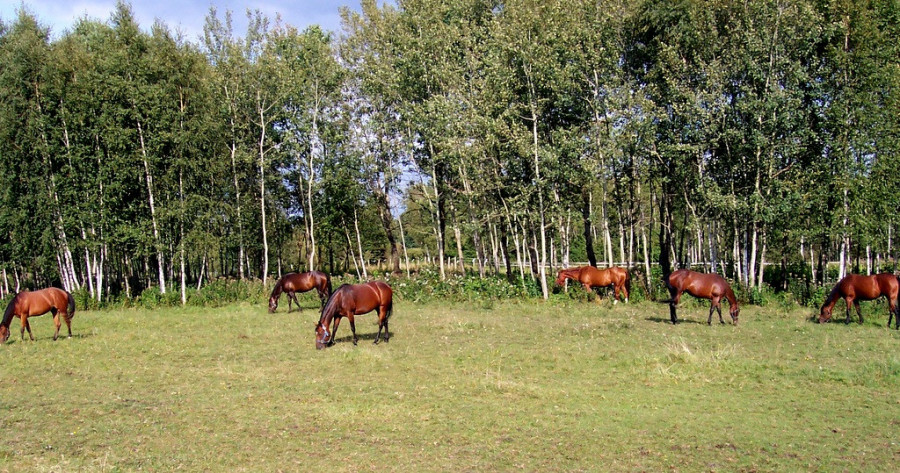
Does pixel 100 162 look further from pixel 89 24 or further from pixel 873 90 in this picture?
pixel 873 90

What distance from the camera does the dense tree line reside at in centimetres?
2452

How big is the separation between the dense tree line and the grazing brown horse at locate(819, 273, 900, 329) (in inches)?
194

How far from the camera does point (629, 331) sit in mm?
18188

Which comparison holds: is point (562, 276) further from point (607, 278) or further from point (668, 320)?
point (668, 320)

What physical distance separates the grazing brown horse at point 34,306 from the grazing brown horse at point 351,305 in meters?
7.64

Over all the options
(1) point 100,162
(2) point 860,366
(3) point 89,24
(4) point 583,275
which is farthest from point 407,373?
(3) point 89,24

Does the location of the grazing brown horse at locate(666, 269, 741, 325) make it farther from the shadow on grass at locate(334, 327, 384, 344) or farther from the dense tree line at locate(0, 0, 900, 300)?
the shadow on grass at locate(334, 327, 384, 344)

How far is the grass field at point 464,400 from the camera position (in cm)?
854

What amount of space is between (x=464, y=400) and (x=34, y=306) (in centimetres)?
1302

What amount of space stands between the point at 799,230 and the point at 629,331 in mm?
10436

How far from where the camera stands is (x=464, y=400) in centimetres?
1122

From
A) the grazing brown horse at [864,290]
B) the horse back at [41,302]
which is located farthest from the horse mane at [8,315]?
the grazing brown horse at [864,290]

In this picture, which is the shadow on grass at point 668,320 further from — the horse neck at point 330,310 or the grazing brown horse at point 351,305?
the horse neck at point 330,310

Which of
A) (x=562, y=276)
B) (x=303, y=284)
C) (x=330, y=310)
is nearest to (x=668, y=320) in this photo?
(x=562, y=276)
